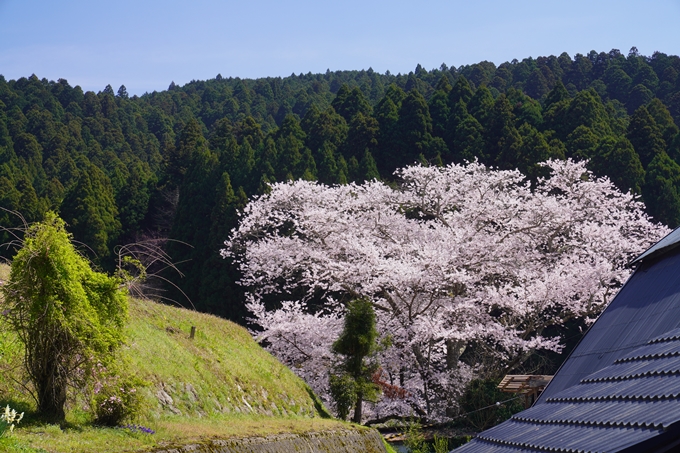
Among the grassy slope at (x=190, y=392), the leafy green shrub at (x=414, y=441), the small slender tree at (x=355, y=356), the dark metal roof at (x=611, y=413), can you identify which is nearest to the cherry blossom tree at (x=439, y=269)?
the small slender tree at (x=355, y=356)

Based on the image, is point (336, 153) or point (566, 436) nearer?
point (566, 436)

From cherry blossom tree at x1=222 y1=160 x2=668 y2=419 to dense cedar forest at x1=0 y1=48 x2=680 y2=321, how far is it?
3.42m

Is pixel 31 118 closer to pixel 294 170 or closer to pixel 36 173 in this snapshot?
pixel 36 173

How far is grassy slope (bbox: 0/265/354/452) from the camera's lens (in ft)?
24.3

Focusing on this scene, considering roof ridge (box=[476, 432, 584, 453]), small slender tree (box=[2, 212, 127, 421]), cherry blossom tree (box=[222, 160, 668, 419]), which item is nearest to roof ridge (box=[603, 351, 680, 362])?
roof ridge (box=[476, 432, 584, 453])

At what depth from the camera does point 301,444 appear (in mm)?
10367

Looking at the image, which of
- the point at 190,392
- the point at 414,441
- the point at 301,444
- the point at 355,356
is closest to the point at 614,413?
the point at 301,444

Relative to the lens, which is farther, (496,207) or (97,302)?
(496,207)

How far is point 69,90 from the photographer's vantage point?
7025cm

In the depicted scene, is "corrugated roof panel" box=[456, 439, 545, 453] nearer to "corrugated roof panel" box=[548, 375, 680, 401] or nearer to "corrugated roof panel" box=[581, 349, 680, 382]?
"corrugated roof panel" box=[548, 375, 680, 401]

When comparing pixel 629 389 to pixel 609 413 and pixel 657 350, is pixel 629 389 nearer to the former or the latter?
pixel 609 413

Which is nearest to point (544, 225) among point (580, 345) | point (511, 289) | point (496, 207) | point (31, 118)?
point (496, 207)

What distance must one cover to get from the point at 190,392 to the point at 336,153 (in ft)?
82.5

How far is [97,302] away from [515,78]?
54.5 meters
